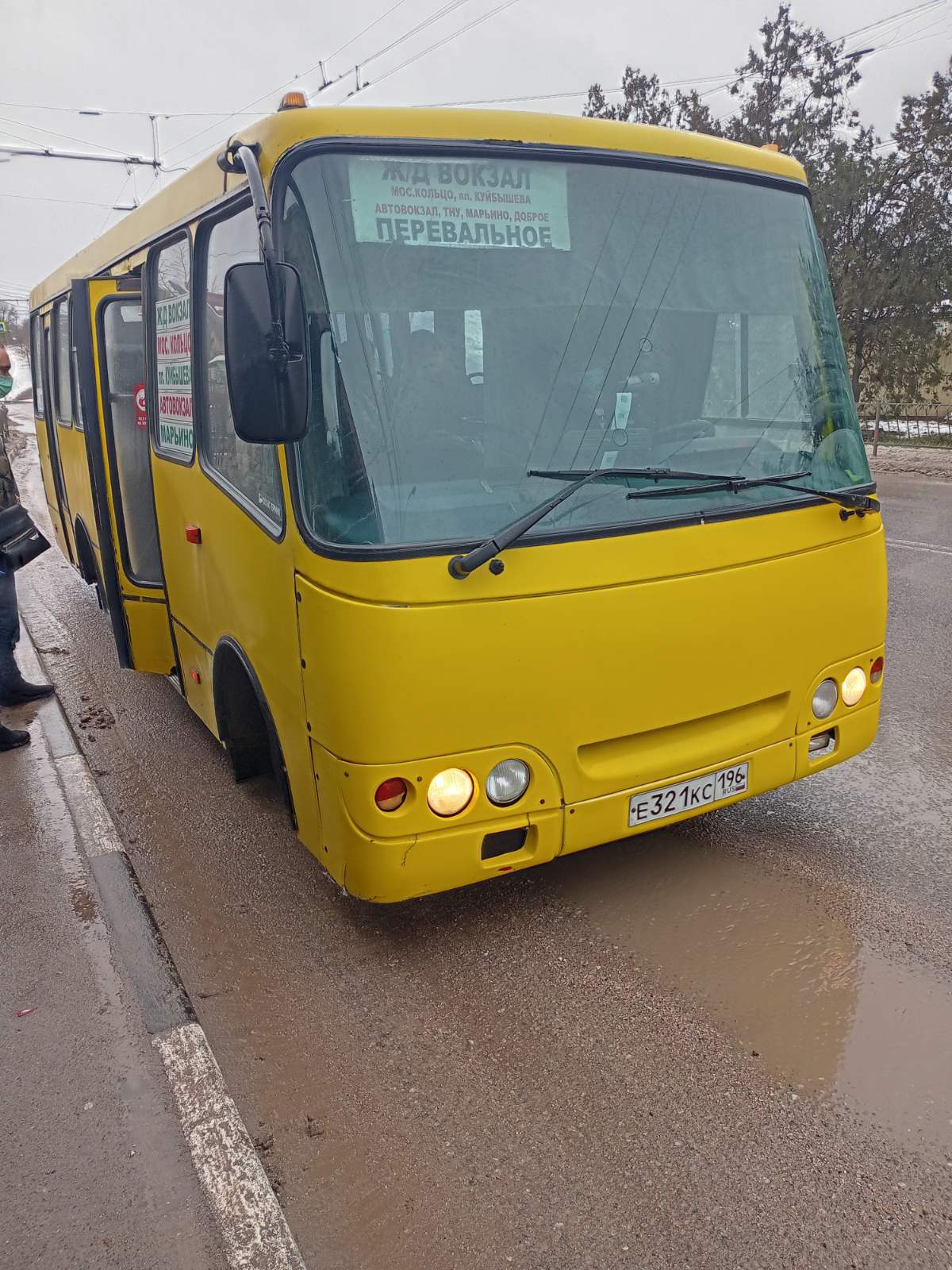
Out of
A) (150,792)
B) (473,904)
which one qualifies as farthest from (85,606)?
(473,904)

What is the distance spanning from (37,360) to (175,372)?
6.71 m

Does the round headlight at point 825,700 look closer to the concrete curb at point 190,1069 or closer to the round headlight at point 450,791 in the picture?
the round headlight at point 450,791

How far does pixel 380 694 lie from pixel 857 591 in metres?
1.88

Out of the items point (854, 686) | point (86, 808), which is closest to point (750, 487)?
point (854, 686)

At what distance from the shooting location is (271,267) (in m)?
2.71

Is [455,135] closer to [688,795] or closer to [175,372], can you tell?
[175,372]

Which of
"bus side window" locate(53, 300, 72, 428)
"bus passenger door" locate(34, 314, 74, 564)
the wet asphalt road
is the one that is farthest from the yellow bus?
"bus passenger door" locate(34, 314, 74, 564)

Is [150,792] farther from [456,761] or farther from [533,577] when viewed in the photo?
[533,577]

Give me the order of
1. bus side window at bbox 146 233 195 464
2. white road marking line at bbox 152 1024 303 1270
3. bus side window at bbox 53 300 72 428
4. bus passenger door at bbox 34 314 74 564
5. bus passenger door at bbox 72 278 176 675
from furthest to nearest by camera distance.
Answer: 1. bus passenger door at bbox 34 314 74 564
2. bus side window at bbox 53 300 72 428
3. bus passenger door at bbox 72 278 176 675
4. bus side window at bbox 146 233 195 464
5. white road marking line at bbox 152 1024 303 1270

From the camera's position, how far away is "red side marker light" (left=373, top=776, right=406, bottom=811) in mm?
2957

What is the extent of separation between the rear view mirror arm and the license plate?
178cm

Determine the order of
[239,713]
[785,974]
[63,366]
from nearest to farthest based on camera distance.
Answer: [785,974]
[239,713]
[63,366]

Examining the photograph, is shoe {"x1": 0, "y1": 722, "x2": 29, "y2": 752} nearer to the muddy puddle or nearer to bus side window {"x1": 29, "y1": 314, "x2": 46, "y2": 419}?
the muddy puddle

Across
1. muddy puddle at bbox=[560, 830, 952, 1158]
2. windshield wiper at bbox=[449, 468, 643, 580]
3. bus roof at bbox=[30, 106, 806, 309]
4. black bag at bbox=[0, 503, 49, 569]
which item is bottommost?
muddy puddle at bbox=[560, 830, 952, 1158]
